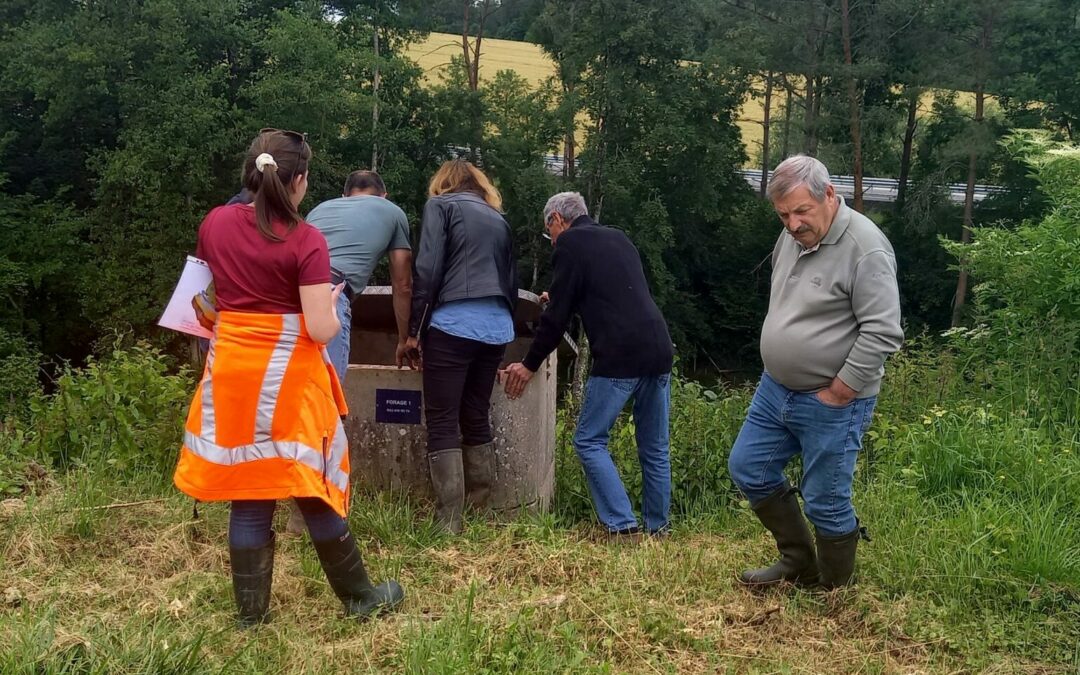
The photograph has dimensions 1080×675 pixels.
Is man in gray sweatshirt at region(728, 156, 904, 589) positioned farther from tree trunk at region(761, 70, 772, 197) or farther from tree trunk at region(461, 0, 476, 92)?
tree trunk at region(761, 70, 772, 197)

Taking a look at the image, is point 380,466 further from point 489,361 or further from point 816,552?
point 816,552

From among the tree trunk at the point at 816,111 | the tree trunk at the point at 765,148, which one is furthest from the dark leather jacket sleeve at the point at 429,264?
the tree trunk at the point at 765,148

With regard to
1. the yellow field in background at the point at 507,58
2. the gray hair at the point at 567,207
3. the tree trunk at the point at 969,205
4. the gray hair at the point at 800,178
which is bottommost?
the tree trunk at the point at 969,205

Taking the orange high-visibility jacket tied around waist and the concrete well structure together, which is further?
the concrete well structure

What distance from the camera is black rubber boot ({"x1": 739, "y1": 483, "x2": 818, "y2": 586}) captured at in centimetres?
351

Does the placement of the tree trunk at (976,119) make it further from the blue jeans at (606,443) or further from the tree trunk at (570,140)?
the blue jeans at (606,443)

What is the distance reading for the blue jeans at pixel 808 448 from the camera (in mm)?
3238

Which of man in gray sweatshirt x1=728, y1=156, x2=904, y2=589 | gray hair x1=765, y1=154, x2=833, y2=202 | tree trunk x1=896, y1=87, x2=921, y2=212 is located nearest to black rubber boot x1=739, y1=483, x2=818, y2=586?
man in gray sweatshirt x1=728, y1=156, x2=904, y2=589

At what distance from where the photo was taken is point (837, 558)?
3.40m

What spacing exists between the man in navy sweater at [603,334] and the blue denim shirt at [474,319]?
204 mm

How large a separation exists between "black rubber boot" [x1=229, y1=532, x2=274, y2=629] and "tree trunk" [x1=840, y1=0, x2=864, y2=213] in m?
26.9

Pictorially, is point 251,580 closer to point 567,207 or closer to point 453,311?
point 453,311

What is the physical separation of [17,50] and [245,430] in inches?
974

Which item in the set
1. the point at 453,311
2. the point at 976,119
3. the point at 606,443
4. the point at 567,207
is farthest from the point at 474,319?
the point at 976,119
